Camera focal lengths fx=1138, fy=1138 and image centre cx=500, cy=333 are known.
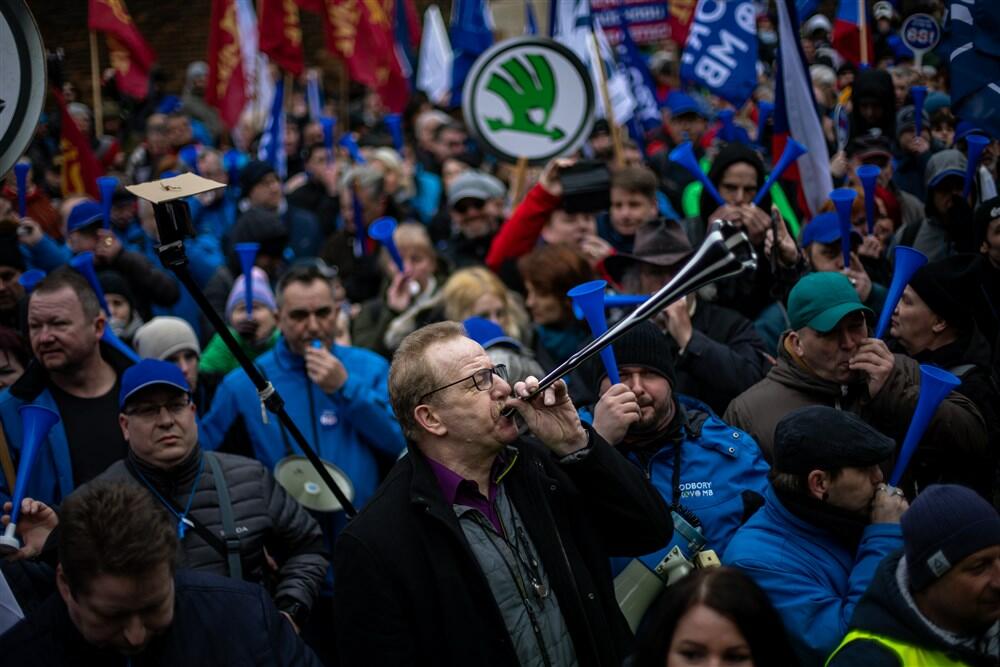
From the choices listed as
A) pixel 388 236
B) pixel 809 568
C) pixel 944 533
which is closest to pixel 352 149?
pixel 388 236

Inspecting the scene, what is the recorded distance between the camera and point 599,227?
7.46 m

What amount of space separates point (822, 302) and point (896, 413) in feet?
1.54

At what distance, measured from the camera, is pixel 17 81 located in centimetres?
352

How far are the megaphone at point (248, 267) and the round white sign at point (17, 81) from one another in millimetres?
2158

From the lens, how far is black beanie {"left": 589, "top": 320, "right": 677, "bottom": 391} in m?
3.97

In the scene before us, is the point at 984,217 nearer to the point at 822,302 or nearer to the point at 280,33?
the point at 822,302

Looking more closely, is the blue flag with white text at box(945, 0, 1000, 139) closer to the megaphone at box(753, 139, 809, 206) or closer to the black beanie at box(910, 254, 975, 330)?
the black beanie at box(910, 254, 975, 330)

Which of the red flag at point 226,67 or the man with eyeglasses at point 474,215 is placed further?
the red flag at point 226,67

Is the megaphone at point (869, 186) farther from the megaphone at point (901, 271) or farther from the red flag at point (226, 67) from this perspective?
the red flag at point (226, 67)

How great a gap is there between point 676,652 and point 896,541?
35.8 inches

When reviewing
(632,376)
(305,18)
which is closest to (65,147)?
(632,376)

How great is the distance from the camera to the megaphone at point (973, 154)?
17.6ft

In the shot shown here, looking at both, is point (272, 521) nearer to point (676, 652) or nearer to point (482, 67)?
point (676, 652)

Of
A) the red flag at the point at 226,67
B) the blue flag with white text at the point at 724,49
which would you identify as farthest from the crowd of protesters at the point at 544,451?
the red flag at the point at 226,67
